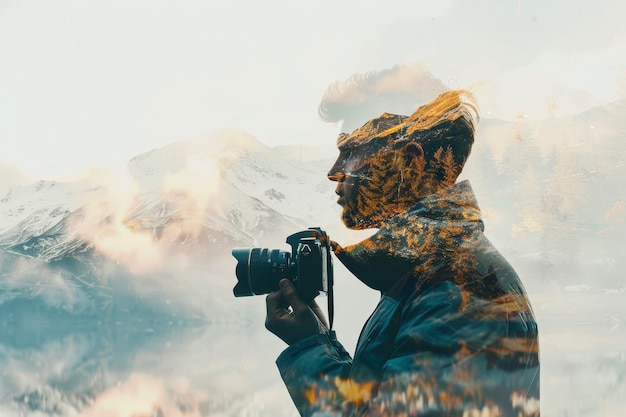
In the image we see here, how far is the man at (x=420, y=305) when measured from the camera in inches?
46.1

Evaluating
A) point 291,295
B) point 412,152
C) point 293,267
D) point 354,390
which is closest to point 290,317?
point 291,295

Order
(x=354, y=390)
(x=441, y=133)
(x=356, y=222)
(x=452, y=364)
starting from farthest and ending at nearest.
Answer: (x=356, y=222) → (x=441, y=133) → (x=354, y=390) → (x=452, y=364)

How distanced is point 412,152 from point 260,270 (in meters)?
0.59

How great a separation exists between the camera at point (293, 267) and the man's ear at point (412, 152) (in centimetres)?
35

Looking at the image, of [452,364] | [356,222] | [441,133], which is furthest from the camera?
[356,222]

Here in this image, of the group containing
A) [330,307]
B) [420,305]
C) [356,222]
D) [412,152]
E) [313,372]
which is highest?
[412,152]

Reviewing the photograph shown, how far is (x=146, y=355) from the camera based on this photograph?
24.7m

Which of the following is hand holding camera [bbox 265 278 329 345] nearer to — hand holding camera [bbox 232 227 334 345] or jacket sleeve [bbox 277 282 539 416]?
hand holding camera [bbox 232 227 334 345]

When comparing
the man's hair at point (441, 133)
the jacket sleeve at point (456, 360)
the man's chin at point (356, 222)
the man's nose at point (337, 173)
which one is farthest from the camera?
the man's nose at point (337, 173)

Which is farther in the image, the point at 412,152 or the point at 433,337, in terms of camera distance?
the point at 412,152

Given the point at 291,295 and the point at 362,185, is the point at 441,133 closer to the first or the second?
the point at 362,185

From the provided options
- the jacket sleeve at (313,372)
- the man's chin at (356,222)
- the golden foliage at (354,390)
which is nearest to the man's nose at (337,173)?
the man's chin at (356,222)

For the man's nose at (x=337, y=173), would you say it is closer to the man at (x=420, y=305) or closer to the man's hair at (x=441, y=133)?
the man at (x=420, y=305)

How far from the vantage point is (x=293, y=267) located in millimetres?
1619
